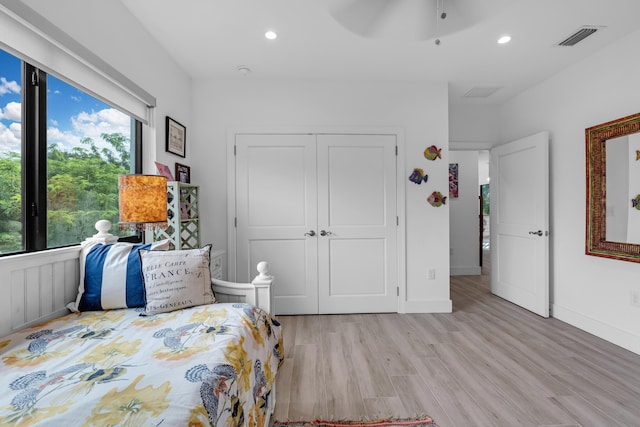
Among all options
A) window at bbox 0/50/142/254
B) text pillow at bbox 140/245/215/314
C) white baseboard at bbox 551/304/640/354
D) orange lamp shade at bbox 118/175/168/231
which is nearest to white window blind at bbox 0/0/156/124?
window at bbox 0/50/142/254

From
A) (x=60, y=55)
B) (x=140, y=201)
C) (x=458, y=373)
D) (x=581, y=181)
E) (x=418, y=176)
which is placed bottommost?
(x=458, y=373)

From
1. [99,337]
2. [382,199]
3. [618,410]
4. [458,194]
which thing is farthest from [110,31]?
[458,194]

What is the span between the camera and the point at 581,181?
113 inches

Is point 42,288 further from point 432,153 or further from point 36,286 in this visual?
point 432,153

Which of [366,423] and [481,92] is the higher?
[481,92]

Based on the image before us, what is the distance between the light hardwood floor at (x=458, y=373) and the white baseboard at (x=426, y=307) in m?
0.17

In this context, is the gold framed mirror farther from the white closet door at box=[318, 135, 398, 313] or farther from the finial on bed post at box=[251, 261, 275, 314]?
the finial on bed post at box=[251, 261, 275, 314]

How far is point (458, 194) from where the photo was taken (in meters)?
5.31

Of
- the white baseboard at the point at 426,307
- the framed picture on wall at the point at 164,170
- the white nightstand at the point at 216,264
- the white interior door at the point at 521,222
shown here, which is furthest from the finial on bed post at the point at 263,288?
the white interior door at the point at 521,222

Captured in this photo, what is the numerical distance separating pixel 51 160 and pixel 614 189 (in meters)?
4.04

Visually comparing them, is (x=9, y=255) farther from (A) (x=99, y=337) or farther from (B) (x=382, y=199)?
(B) (x=382, y=199)

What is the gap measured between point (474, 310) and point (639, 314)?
51.1 inches

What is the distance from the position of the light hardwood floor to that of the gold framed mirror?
837 millimetres

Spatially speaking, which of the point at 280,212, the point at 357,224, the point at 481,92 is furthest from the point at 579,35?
the point at 280,212
